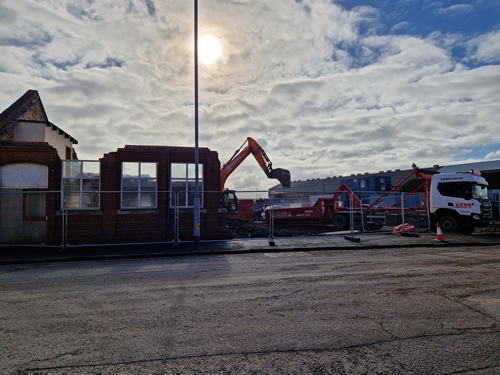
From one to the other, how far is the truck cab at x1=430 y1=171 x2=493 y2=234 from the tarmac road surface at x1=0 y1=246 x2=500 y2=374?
10.2 metres

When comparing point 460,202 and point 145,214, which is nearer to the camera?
point 145,214

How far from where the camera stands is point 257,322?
5.12 metres

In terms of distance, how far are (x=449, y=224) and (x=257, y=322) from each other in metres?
17.1

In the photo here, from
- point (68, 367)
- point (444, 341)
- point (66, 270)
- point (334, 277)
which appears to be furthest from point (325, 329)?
point (66, 270)

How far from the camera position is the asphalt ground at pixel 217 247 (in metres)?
12.8

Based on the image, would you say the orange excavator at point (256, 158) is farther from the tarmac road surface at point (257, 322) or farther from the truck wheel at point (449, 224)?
the tarmac road surface at point (257, 322)

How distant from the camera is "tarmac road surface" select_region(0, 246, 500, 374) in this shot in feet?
12.6

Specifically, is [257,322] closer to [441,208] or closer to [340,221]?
[441,208]

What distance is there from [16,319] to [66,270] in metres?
5.10

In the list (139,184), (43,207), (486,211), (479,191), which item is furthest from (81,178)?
(486,211)

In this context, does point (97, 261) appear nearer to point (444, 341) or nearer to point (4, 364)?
point (4, 364)

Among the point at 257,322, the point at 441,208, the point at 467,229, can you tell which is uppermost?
the point at 441,208

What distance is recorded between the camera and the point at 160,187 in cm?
1714

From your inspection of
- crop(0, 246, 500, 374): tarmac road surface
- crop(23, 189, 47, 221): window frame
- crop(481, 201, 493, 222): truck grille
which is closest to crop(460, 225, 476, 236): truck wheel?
crop(481, 201, 493, 222): truck grille
